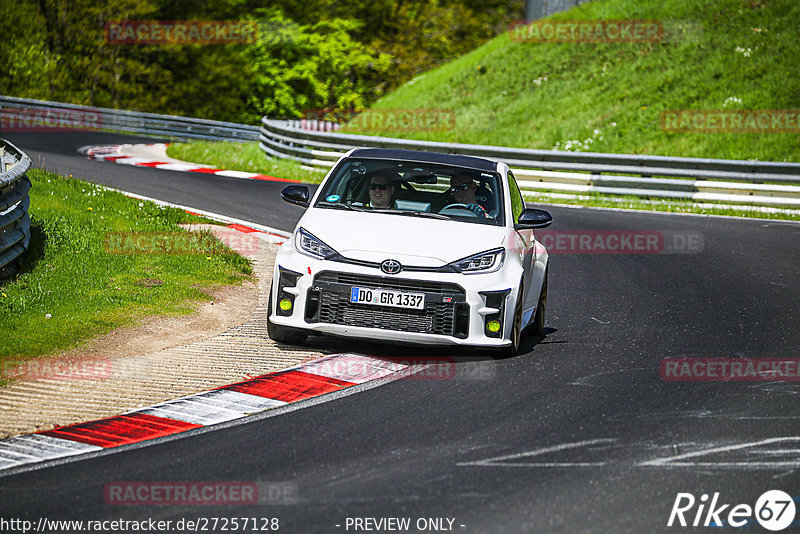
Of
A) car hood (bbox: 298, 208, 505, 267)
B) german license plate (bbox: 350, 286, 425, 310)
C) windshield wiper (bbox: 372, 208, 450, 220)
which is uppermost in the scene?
windshield wiper (bbox: 372, 208, 450, 220)

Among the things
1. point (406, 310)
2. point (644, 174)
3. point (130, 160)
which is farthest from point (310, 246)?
point (130, 160)

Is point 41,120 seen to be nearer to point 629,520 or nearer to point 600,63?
point 600,63

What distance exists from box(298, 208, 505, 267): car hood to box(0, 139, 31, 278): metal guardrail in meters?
2.87

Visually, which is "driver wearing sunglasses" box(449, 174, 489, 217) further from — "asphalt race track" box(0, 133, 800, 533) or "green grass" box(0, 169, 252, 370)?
"green grass" box(0, 169, 252, 370)

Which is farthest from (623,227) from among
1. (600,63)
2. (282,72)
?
(282,72)

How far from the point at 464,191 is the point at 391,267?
1.56 meters

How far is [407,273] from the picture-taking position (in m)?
7.98

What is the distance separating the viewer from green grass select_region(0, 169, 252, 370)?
855 centimetres

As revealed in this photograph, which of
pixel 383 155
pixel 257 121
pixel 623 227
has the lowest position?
pixel 257 121

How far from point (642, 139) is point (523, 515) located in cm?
2324

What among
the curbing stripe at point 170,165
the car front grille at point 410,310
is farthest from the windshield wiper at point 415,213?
the curbing stripe at point 170,165

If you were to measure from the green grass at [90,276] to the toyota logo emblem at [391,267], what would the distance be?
2.45m

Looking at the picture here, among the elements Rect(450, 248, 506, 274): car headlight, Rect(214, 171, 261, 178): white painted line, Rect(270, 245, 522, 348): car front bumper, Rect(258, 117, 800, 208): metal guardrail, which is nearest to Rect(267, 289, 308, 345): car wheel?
Rect(270, 245, 522, 348): car front bumper

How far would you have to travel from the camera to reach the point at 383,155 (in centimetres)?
961
